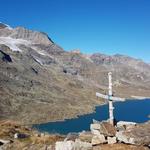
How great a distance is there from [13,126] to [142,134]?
2301 centimetres

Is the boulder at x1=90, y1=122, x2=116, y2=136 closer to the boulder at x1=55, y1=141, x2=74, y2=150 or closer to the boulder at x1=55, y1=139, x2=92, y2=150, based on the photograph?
the boulder at x1=55, y1=139, x2=92, y2=150

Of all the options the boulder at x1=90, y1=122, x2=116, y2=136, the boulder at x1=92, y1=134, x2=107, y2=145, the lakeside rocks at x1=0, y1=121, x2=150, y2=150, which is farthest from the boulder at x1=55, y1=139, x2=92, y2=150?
the boulder at x1=90, y1=122, x2=116, y2=136

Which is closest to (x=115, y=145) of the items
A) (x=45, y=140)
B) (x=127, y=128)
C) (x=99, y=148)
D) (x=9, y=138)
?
(x=99, y=148)

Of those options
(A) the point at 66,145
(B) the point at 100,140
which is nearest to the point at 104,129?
(B) the point at 100,140

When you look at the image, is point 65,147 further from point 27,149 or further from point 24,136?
point 24,136

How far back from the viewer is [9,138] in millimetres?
40938

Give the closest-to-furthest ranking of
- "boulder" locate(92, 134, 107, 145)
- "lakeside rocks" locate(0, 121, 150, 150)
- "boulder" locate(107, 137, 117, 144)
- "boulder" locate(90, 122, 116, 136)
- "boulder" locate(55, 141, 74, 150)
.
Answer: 1. "boulder" locate(55, 141, 74, 150)
2. "lakeside rocks" locate(0, 121, 150, 150)
3. "boulder" locate(107, 137, 117, 144)
4. "boulder" locate(92, 134, 107, 145)
5. "boulder" locate(90, 122, 116, 136)

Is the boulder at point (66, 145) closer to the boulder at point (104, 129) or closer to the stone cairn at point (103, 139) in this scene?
the stone cairn at point (103, 139)

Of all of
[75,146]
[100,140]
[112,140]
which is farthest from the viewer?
[100,140]

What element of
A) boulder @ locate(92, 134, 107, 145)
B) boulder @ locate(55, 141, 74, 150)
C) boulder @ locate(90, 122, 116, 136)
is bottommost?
boulder @ locate(55, 141, 74, 150)

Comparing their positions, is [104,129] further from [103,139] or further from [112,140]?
[112,140]

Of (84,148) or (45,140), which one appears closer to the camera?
(84,148)

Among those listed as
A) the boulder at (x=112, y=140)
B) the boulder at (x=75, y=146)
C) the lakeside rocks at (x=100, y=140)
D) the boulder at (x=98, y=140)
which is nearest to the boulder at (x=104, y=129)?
the lakeside rocks at (x=100, y=140)

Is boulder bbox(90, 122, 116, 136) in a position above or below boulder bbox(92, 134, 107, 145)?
above
